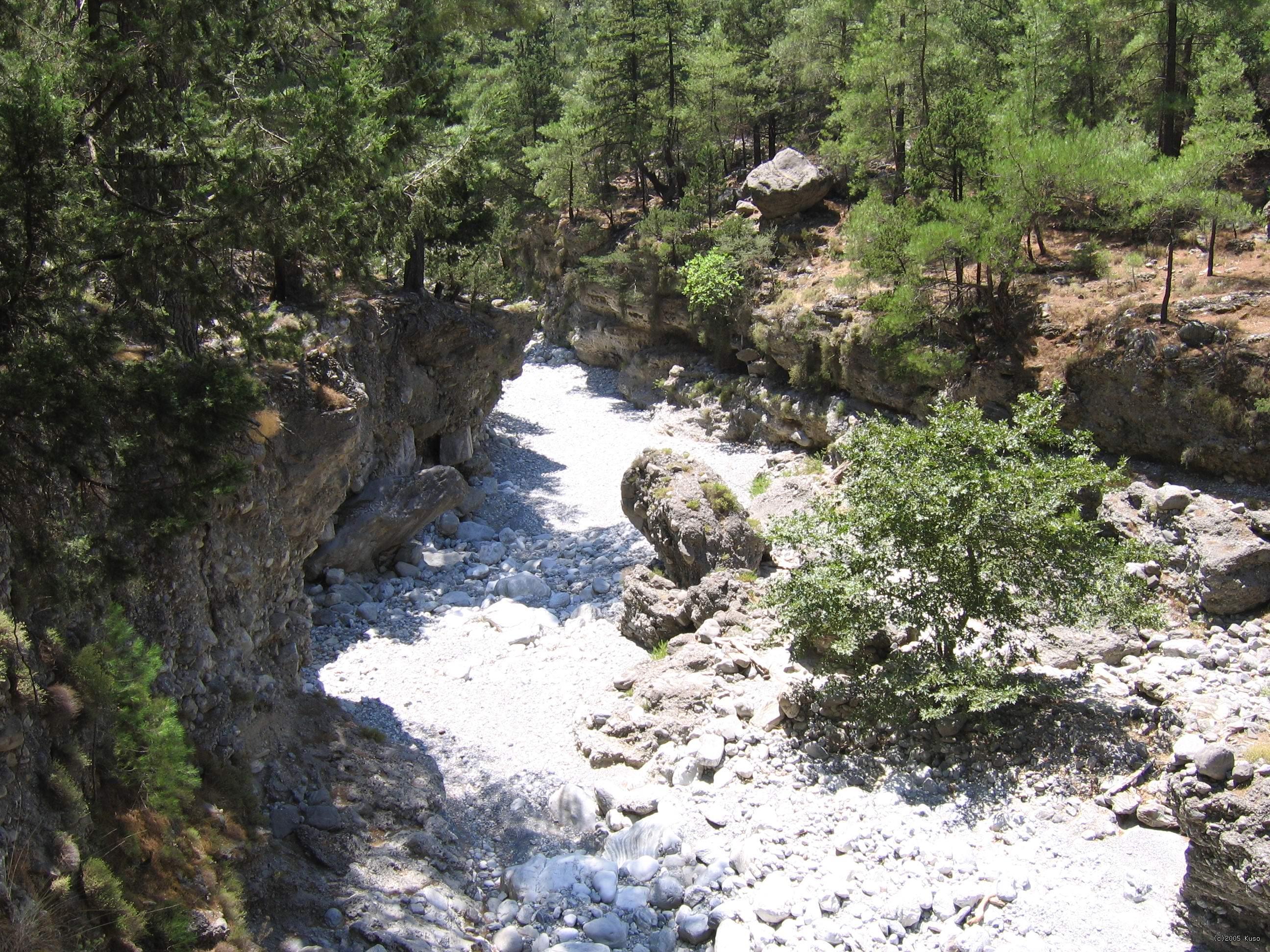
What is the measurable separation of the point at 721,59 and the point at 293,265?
19.4 meters

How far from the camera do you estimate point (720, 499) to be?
1535 centimetres

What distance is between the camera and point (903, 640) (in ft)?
38.2

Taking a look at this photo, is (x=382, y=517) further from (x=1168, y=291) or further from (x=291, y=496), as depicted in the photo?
(x=1168, y=291)

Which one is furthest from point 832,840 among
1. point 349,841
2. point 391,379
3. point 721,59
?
point 721,59

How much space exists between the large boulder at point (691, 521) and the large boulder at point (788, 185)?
49.3 ft

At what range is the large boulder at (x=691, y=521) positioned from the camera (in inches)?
588

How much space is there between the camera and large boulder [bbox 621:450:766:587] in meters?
14.9

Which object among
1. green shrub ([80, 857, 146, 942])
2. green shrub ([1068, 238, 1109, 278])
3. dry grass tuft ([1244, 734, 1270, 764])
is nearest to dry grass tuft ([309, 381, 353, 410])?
green shrub ([80, 857, 146, 942])

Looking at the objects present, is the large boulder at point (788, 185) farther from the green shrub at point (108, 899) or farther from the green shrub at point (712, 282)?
the green shrub at point (108, 899)

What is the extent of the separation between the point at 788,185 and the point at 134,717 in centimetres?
2586

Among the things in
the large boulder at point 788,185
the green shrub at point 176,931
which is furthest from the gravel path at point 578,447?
the green shrub at point 176,931

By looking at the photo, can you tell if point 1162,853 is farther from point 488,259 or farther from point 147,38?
point 488,259

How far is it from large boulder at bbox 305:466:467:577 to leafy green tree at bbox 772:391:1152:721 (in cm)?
962

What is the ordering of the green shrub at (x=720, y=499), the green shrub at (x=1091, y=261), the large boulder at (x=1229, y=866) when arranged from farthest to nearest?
1. the green shrub at (x=1091, y=261)
2. the green shrub at (x=720, y=499)
3. the large boulder at (x=1229, y=866)
